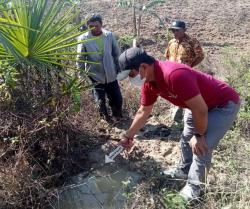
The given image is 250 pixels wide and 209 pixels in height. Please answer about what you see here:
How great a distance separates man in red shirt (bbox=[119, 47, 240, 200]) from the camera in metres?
2.98

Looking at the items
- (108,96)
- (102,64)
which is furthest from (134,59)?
(108,96)

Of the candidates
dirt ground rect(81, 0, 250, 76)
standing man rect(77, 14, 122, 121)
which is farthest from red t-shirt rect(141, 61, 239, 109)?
dirt ground rect(81, 0, 250, 76)

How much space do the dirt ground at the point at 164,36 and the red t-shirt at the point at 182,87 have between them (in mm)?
→ 919

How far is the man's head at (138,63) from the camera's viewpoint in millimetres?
2971

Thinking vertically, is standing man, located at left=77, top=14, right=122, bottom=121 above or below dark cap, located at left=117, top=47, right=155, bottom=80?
below

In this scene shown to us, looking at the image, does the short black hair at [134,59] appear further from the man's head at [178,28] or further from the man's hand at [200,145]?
the man's head at [178,28]

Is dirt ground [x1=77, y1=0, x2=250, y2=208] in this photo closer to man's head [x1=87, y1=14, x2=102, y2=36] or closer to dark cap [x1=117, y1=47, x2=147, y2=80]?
man's head [x1=87, y1=14, x2=102, y2=36]

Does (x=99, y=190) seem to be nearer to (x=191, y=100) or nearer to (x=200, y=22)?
(x=191, y=100)

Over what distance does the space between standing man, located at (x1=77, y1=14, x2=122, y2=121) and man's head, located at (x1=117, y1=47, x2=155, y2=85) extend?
184 centimetres

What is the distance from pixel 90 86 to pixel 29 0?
3.75 ft

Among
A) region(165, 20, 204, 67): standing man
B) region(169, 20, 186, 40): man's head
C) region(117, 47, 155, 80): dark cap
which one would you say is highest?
region(117, 47, 155, 80): dark cap

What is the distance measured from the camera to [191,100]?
118 inches

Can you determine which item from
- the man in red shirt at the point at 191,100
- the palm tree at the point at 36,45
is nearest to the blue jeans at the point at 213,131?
the man in red shirt at the point at 191,100

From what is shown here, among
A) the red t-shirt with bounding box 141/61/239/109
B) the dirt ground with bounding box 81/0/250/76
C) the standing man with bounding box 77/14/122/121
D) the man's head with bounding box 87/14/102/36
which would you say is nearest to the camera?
the red t-shirt with bounding box 141/61/239/109
